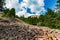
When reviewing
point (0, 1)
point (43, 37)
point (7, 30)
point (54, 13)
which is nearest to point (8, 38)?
point (7, 30)

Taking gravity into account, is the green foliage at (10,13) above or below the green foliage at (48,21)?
above

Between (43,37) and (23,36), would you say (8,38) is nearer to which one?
(23,36)

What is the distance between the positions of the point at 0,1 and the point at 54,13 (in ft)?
32.7

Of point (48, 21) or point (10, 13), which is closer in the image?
point (48, 21)

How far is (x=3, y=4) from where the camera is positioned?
34.3 m

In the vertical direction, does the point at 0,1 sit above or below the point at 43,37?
above

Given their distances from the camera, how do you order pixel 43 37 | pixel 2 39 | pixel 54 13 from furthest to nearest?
pixel 54 13 → pixel 43 37 → pixel 2 39

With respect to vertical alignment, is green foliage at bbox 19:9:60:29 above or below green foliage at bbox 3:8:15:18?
below

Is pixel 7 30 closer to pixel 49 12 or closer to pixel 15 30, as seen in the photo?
pixel 15 30

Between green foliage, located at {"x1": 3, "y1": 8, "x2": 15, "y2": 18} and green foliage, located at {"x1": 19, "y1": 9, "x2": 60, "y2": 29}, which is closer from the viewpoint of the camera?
green foliage, located at {"x1": 19, "y1": 9, "x2": 60, "y2": 29}

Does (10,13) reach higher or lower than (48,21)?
higher

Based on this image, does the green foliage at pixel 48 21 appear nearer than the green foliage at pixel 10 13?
Yes

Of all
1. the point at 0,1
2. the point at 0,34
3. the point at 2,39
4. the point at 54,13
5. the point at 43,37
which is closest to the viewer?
the point at 2,39

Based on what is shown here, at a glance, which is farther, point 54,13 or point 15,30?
point 54,13
